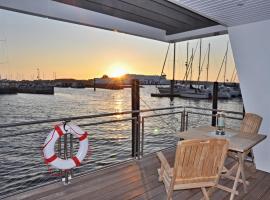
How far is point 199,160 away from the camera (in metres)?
2.19

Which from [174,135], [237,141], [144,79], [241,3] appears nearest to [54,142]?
[174,135]

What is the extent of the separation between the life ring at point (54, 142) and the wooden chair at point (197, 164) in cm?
132

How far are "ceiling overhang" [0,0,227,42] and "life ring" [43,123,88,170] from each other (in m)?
1.85

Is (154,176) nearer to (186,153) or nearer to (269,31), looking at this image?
(186,153)

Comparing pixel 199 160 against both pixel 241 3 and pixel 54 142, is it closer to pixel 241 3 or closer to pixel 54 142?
pixel 54 142

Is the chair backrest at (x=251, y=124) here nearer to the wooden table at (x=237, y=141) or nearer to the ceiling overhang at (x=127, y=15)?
the wooden table at (x=237, y=141)

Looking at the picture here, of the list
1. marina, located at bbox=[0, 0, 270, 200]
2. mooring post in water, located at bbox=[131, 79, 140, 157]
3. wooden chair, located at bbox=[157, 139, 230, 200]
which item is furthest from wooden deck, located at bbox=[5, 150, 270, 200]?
mooring post in water, located at bbox=[131, 79, 140, 157]

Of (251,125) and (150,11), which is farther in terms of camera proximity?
(150,11)

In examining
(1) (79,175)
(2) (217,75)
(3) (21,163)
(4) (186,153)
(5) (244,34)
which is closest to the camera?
(4) (186,153)

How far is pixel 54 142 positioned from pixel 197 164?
5.95ft

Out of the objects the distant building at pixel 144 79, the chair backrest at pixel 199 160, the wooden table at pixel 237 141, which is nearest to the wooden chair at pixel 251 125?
the wooden table at pixel 237 141

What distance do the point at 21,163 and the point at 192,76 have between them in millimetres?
18734

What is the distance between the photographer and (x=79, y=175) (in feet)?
10.5

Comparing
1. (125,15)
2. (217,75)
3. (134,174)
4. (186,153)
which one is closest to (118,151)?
(134,174)
